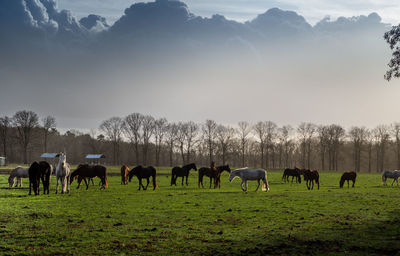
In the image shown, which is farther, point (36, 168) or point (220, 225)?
point (36, 168)

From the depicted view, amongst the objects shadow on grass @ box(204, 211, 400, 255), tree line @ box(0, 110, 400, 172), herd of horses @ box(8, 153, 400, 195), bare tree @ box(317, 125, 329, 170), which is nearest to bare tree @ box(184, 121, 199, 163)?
tree line @ box(0, 110, 400, 172)

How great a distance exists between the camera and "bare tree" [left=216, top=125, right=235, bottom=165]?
107312 millimetres

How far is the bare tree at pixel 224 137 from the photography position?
107 meters

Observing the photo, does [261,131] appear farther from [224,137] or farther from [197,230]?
[197,230]

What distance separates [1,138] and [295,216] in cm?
10214

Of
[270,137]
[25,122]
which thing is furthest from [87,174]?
[270,137]

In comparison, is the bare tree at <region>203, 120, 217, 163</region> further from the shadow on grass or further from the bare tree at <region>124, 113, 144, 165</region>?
the shadow on grass

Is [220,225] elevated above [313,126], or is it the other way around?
[313,126]

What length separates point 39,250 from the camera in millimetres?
8750

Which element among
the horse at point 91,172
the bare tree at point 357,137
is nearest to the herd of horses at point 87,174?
→ the horse at point 91,172

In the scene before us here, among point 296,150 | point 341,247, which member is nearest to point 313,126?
point 296,150

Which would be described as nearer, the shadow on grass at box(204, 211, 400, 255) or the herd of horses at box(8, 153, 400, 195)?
the shadow on grass at box(204, 211, 400, 255)

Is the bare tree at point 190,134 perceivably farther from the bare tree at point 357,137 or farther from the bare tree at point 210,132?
the bare tree at point 357,137

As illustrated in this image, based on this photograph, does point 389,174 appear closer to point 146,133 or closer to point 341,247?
point 341,247
